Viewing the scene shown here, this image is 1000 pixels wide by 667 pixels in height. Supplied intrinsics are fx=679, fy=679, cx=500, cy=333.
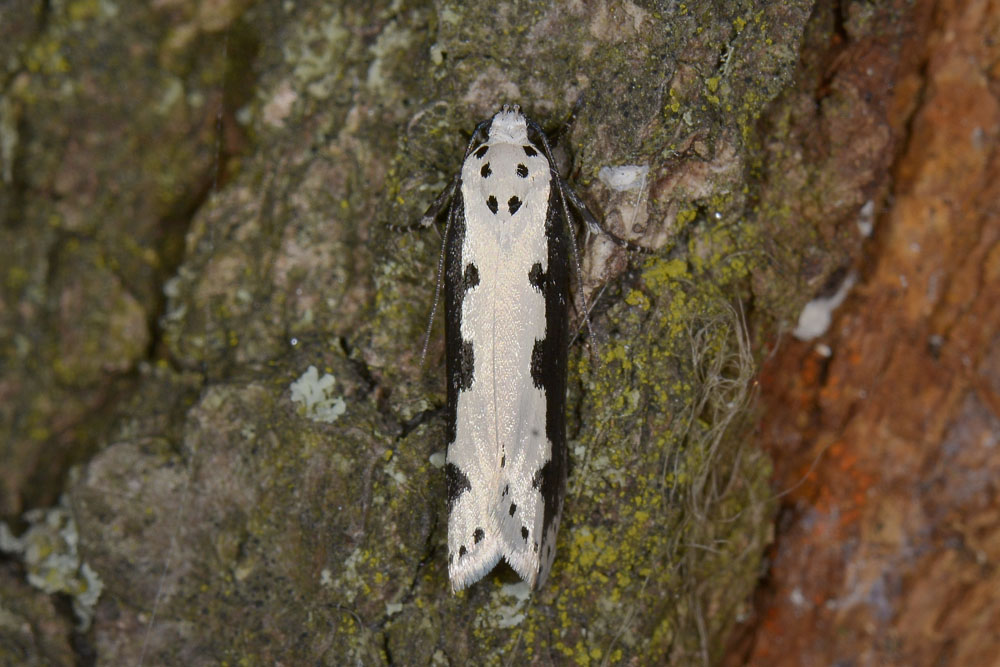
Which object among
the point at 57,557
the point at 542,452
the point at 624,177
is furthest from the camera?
the point at 57,557

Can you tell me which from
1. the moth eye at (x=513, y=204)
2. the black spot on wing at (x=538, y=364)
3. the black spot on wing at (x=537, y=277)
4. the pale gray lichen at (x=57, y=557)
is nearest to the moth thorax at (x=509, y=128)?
the moth eye at (x=513, y=204)

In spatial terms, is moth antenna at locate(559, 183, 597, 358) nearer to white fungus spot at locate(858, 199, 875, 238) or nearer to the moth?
the moth

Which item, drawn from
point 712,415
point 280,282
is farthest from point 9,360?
point 712,415

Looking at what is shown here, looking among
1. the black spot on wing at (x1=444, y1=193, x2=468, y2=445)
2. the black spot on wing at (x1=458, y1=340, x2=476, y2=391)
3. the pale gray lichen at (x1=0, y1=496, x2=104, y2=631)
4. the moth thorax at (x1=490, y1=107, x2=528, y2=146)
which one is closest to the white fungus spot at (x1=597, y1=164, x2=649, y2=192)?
the moth thorax at (x1=490, y1=107, x2=528, y2=146)

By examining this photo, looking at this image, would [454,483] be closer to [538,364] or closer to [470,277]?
[538,364]

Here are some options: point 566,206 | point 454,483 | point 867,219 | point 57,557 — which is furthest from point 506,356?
point 57,557

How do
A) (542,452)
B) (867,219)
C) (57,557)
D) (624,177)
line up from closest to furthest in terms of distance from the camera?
(542,452) < (624,177) < (867,219) < (57,557)

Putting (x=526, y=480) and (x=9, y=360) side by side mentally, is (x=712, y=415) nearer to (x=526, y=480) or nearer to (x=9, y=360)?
(x=526, y=480)
